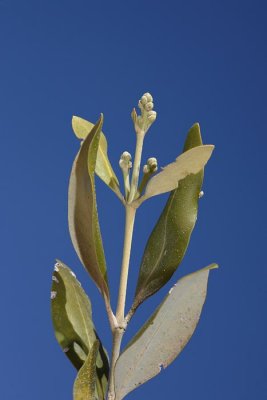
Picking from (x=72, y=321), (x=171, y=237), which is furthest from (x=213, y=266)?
(x=72, y=321)

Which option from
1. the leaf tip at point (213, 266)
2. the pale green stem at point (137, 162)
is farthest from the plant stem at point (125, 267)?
the leaf tip at point (213, 266)

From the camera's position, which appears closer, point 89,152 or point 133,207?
point 89,152

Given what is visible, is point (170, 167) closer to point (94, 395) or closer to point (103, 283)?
point (103, 283)

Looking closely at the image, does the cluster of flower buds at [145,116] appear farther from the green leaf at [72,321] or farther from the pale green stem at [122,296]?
the green leaf at [72,321]

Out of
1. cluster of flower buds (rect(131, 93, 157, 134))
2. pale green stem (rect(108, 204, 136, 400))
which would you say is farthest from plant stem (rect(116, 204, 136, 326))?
cluster of flower buds (rect(131, 93, 157, 134))

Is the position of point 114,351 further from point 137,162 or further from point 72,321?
point 137,162

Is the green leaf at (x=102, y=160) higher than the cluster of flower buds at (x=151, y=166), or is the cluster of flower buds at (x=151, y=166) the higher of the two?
the green leaf at (x=102, y=160)

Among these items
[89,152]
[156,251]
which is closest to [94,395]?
[156,251]
